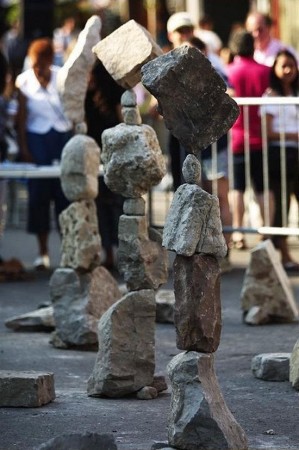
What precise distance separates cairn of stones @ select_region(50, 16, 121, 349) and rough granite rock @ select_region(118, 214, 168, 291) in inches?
56.4

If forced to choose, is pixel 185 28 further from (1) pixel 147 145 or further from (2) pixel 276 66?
(1) pixel 147 145

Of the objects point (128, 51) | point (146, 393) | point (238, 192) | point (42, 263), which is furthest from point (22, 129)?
point (146, 393)

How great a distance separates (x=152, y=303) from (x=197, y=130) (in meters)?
1.44

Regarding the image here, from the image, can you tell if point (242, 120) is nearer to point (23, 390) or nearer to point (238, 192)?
point (238, 192)

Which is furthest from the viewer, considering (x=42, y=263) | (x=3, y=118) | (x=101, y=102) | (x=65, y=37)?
(x=65, y=37)

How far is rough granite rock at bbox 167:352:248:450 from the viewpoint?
5.96 metres

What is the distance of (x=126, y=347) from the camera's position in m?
7.29

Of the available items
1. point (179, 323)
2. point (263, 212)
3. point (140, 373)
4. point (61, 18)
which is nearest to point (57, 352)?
point (140, 373)

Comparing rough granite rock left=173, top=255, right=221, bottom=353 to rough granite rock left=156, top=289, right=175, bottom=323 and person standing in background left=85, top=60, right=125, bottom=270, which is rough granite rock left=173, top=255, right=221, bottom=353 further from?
person standing in background left=85, top=60, right=125, bottom=270

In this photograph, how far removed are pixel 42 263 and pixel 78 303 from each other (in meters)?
4.47

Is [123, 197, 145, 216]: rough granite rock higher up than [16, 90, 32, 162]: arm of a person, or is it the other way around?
[16, 90, 32, 162]: arm of a person

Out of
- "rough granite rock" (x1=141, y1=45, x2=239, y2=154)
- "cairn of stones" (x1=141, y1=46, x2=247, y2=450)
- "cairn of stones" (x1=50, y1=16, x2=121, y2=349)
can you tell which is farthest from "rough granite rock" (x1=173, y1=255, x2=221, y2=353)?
"cairn of stones" (x1=50, y1=16, x2=121, y2=349)

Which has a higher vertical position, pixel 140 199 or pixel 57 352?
pixel 140 199

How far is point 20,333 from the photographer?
9.55 m
